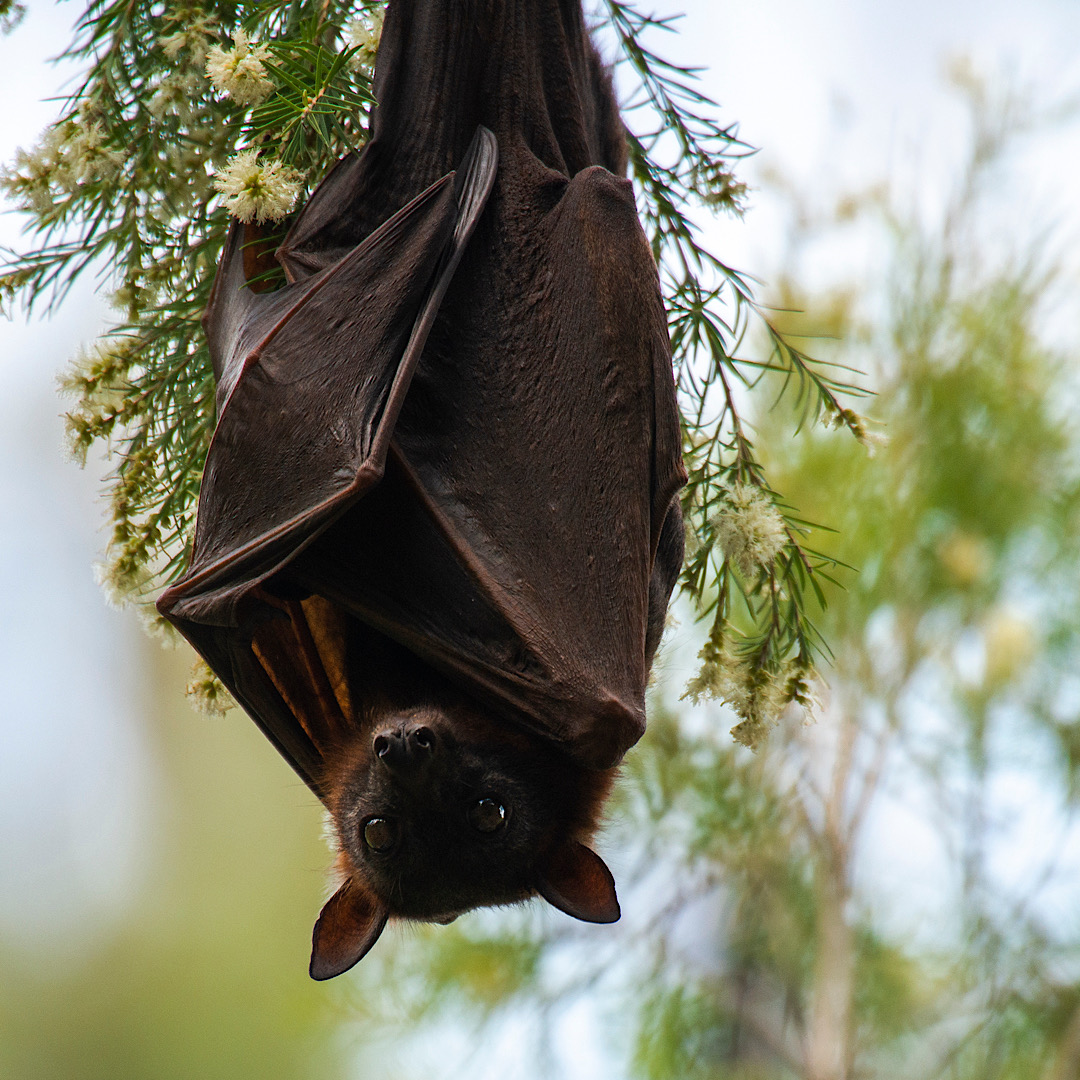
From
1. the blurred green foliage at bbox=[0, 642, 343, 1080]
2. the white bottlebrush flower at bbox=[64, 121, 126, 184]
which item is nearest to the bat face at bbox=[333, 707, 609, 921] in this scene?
the white bottlebrush flower at bbox=[64, 121, 126, 184]

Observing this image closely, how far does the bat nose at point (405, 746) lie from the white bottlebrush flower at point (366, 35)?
4.74ft

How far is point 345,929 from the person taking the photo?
278 cm

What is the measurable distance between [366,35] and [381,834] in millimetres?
1797

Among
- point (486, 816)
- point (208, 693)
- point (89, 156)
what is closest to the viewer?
point (89, 156)

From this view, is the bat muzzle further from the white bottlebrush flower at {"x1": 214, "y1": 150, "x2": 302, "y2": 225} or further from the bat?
the white bottlebrush flower at {"x1": 214, "y1": 150, "x2": 302, "y2": 225}

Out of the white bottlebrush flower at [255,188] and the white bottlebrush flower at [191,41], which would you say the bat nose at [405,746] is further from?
the white bottlebrush flower at [191,41]

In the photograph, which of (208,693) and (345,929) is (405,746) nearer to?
(208,693)

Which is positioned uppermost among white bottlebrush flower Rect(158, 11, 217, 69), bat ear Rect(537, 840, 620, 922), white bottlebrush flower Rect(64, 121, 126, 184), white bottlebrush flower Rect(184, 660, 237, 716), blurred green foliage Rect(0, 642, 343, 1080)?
white bottlebrush flower Rect(158, 11, 217, 69)

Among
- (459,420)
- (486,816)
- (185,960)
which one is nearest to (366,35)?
(459,420)

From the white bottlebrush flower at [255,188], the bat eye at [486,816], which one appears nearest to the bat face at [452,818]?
the bat eye at [486,816]

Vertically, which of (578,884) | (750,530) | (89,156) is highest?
(89,156)

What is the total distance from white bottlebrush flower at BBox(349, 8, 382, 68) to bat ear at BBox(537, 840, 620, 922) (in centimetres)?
188

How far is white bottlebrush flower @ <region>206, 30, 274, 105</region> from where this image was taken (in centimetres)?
195

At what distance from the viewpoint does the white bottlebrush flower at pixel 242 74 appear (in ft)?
6.38
